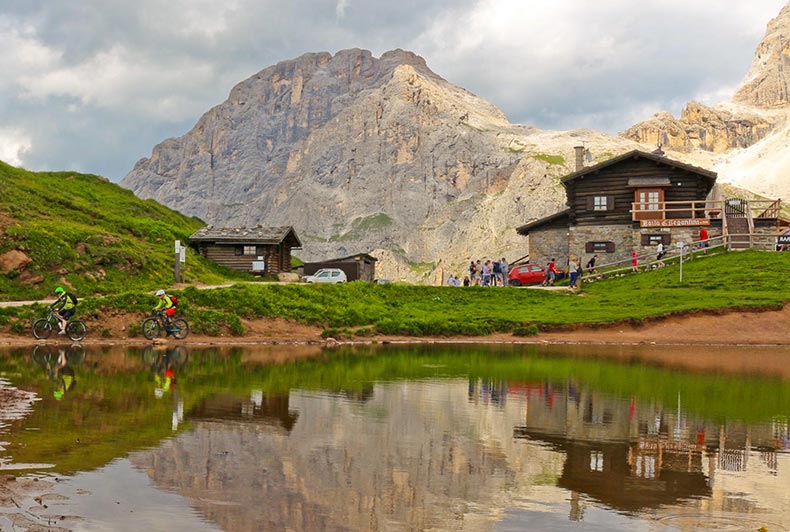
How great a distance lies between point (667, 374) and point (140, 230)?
155 ft

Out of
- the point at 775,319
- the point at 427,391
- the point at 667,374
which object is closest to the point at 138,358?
the point at 427,391

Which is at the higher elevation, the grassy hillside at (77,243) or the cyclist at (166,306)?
the grassy hillside at (77,243)

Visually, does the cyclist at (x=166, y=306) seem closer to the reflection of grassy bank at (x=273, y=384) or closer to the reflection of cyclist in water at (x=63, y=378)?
the reflection of grassy bank at (x=273, y=384)

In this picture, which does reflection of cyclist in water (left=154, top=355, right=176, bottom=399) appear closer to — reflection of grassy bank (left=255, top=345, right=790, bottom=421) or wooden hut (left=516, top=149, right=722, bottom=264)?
reflection of grassy bank (left=255, top=345, right=790, bottom=421)

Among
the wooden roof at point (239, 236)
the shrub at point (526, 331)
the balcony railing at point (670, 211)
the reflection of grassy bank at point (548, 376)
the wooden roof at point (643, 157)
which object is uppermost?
the wooden roof at point (643, 157)

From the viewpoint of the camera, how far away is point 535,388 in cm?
2227

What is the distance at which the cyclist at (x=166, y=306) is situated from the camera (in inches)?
1391

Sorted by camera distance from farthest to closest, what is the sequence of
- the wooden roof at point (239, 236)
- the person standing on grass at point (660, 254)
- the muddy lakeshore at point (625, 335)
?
the wooden roof at point (239, 236) → the person standing on grass at point (660, 254) → the muddy lakeshore at point (625, 335)

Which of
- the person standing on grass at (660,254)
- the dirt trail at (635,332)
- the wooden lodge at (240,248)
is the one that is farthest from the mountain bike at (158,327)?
the person standing on grass at (660,254)

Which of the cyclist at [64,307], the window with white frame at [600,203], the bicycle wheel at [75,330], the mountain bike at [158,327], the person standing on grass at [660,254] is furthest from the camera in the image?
the window with white frame at [600,203]

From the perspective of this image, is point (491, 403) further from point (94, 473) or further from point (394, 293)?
point (394, 293)

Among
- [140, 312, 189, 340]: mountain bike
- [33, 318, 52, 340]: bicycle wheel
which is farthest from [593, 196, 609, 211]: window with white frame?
[33, 318, 52, 340]: bicycle wheel

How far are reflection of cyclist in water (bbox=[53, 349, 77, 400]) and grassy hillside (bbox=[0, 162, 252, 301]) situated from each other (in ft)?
57.0

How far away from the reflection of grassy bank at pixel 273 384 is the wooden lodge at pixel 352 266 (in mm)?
44894
